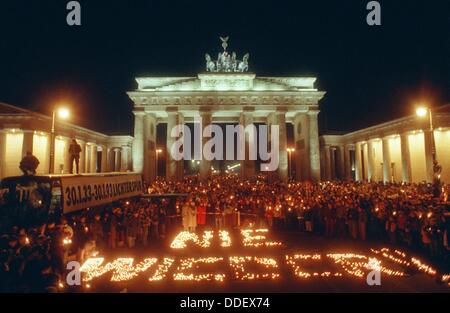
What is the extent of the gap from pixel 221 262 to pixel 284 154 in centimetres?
3165

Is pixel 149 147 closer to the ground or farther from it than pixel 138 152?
farther from it

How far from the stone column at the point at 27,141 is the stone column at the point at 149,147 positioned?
13691mm

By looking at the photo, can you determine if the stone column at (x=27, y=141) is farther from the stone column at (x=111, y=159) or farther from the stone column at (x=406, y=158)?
the stone column at (x=406, y=158)

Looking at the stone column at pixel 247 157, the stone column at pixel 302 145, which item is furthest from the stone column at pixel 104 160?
the stone column at pixel 302 145

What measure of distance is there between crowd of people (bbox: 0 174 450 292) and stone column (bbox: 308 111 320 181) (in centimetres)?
2344

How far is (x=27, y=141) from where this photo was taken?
1221 inches

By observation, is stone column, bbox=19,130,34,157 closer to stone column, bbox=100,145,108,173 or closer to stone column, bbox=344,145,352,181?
stone column, bbox=100,145,108,173

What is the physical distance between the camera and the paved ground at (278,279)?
25.7 ft

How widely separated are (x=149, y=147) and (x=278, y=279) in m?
37.3

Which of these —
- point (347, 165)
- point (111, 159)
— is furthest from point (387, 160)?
point (111, 159)

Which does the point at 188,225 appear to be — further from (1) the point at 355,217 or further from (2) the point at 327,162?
(2) the point at 327,162

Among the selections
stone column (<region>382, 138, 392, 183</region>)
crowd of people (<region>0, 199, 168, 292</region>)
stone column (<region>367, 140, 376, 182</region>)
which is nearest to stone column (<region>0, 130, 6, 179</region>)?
crowd of people (<region>0, 199, 168, 292</region>)
